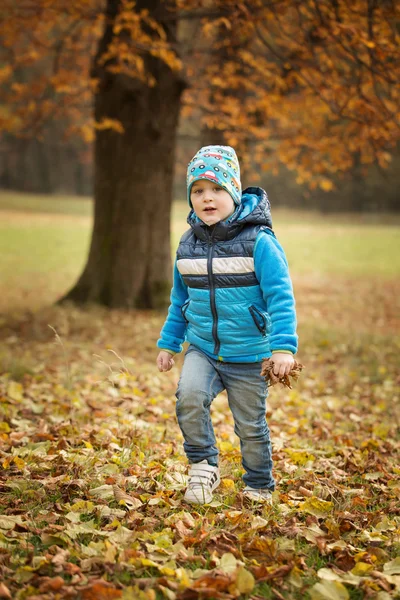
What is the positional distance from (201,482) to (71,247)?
20303 millimetres

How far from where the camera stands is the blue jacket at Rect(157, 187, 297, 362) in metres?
3.21

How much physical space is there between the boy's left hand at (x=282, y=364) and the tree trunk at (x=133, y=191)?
6960 mm

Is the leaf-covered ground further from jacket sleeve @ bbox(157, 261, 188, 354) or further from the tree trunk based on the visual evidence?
the tree trunk

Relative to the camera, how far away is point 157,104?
965 cm

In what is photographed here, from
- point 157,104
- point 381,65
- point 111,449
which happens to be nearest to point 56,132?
point 157,104

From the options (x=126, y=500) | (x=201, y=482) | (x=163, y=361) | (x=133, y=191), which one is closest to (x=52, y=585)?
(x=126, y=500)

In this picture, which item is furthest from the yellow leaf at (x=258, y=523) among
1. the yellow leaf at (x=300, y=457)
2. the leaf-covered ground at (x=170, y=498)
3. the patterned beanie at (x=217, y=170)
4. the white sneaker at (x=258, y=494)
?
the patterned beanie at (x=217, y=170)

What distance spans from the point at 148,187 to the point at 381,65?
4.09 metres

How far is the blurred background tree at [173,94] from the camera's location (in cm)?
752

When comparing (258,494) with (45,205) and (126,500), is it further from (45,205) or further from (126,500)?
(45,205)

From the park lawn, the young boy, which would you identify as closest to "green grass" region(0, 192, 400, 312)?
the park lawn

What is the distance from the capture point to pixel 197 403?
331 centimetres

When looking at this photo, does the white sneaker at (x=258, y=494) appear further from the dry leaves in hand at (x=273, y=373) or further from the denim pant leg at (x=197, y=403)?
the dry leaves in hand at (x=273, y=373)

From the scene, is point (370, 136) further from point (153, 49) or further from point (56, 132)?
point (56, 132)
